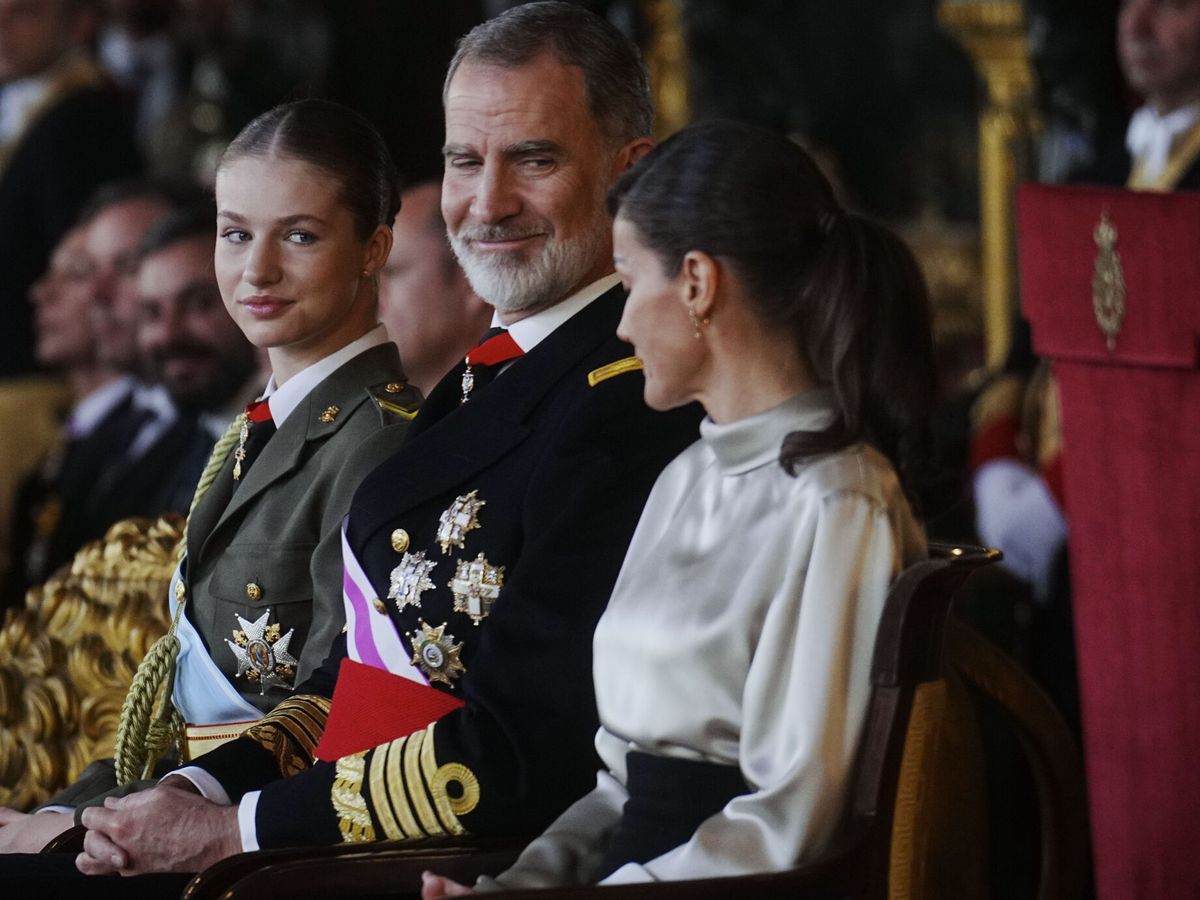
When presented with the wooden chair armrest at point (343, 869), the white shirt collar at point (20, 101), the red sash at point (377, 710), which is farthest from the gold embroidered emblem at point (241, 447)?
the white shirt collar at point (20, 101)

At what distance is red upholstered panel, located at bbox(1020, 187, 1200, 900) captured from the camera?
2240mm

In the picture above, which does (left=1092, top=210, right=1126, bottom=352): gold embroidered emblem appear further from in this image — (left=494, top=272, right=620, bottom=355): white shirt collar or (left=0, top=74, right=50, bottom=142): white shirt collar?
(left=0, top=74, right=50, bottom=142): white shirt collar

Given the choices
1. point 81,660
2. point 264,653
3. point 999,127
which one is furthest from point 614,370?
point 999,127

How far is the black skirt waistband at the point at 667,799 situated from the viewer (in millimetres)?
1649

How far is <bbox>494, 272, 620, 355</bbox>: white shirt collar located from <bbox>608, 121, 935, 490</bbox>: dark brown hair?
1.27 ft

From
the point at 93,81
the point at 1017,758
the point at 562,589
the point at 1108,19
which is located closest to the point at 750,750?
the point at 562,589

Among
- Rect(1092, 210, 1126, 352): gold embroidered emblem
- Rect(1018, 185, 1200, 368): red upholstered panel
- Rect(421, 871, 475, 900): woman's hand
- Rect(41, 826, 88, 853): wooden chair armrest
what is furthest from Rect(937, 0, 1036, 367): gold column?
Rect(421, 871, 475, 900): woman's hand

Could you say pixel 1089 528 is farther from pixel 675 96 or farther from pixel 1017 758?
pixel 675 96

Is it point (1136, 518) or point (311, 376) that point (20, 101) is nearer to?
point (311, 376)

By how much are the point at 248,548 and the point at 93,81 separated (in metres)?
3.90

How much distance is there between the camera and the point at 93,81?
18.7ft

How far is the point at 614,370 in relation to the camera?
1925 millimetres

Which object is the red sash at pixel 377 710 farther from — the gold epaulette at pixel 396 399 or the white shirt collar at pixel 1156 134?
the white shirt collar at pixel 1156 134

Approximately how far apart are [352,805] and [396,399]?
49 cm
